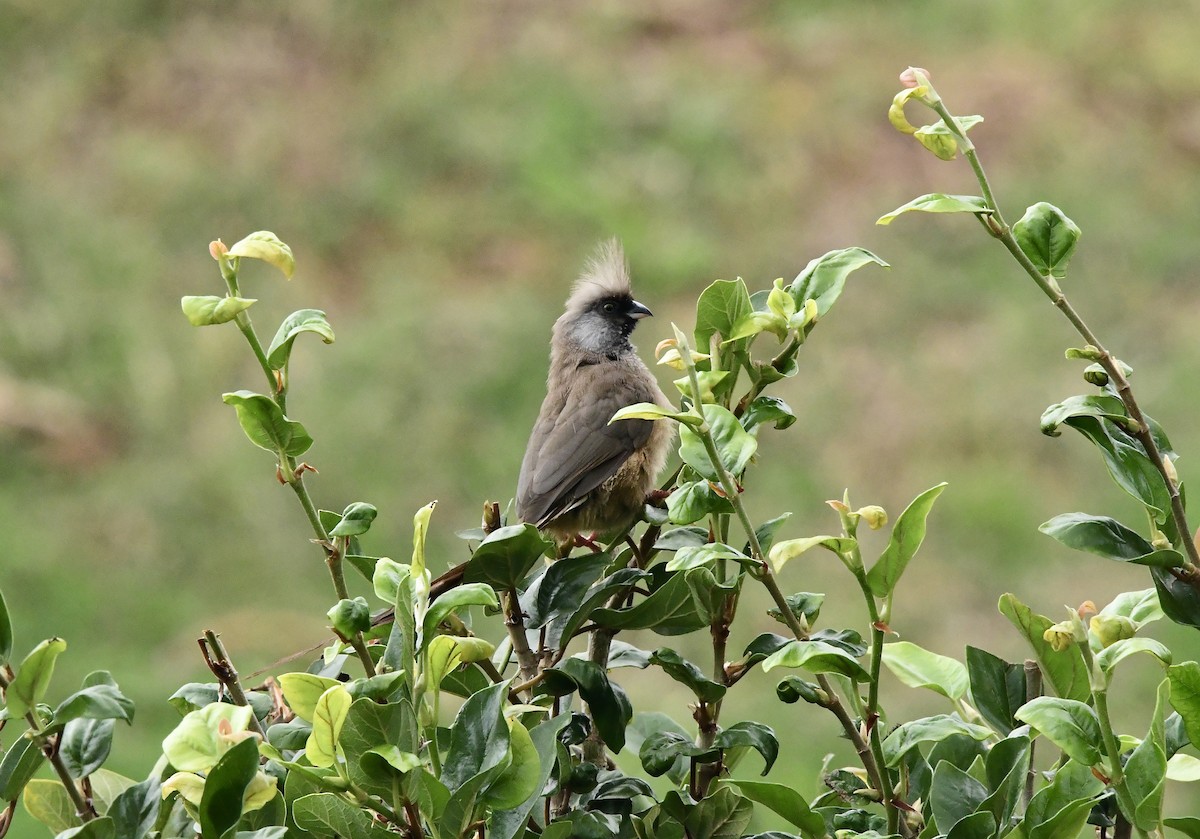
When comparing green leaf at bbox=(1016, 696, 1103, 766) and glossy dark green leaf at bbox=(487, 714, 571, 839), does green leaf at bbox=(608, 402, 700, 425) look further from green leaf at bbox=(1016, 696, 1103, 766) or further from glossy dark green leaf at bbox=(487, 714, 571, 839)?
green leaf at bbox=(1016, 696, 1103, 766)

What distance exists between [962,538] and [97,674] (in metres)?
5.16

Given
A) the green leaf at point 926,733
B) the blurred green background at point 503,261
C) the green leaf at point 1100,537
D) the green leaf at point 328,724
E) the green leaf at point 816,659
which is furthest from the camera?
the blurred green background at point 503,261

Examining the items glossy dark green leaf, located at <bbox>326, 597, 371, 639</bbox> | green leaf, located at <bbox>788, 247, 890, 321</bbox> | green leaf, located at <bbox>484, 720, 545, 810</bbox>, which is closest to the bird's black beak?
green leaf, located at <bbox>788, 247, 890, 321</bbox>

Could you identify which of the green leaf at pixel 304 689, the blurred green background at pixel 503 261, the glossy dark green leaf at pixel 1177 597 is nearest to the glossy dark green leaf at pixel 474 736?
the green leaf at pixel 304 689

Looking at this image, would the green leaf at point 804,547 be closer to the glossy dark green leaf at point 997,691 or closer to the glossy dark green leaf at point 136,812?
the glossy dark green leaf at point 997,691

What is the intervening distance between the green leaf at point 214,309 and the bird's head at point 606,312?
2.72 meters

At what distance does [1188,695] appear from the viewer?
4.53ft

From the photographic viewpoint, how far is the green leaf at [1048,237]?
156 centimetres

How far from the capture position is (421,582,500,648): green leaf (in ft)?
4.51

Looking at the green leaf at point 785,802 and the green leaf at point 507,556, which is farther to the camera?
the green leaf at point 507,556

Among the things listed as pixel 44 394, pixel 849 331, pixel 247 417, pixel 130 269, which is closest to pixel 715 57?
pixel 849 331

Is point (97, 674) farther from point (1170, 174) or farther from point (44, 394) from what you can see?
point (1170, 174)

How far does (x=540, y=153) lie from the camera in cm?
823

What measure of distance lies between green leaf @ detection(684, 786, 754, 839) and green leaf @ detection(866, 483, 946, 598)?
0.98ft
